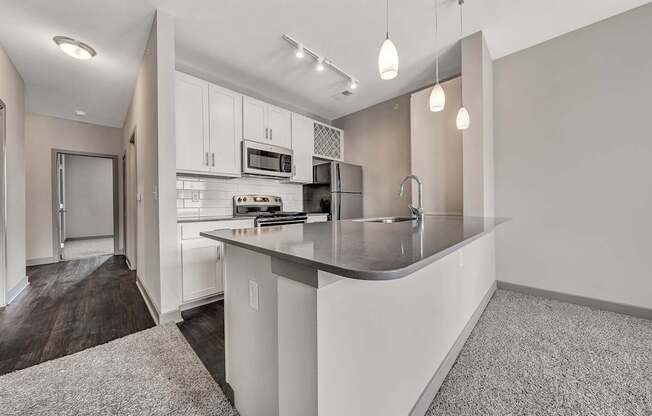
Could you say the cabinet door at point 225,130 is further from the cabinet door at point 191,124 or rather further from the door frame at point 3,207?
the door frame at point 3,207

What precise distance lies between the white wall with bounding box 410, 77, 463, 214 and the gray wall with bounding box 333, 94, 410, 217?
0.66m

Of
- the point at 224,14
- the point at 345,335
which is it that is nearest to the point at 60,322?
the point at 345,335

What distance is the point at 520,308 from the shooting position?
7.76 feet

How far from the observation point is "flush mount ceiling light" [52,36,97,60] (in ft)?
7.90

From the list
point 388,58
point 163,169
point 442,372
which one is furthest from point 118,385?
point 388,58

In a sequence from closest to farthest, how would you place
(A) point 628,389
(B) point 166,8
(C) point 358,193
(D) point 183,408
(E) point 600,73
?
(D) point 183,408 → (A) point 628,389 → (B) point 166,8 → (E) point 600,73 → (C) point 358,193

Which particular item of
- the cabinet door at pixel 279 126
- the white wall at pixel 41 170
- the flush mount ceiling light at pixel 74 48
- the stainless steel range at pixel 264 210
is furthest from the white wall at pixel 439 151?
the white wall at pixel 41 170

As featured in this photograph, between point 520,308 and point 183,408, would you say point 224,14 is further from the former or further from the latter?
point 520,308

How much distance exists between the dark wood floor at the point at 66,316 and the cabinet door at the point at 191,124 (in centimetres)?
154

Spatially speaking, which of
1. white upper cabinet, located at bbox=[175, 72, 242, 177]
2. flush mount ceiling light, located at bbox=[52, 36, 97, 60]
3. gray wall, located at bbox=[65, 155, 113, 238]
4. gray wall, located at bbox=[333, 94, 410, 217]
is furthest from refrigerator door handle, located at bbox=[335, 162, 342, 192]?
gray wall, located at bbox=[65, 155, 113, 238]

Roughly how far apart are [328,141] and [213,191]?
2.13 meters

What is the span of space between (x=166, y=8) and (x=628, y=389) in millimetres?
4069

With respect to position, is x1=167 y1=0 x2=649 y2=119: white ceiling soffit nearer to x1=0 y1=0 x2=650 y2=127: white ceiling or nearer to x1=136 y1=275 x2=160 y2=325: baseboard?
x1=0 y1=0 x2=650 y2=127: white ceiling

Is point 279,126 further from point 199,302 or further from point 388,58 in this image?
point 199,302
